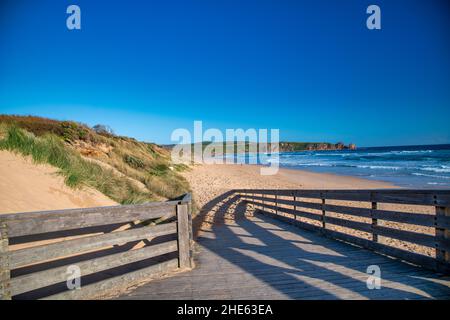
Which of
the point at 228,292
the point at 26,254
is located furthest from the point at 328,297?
the point at 26,254

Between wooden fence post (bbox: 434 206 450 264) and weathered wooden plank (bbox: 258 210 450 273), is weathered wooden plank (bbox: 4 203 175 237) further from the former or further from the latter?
wooden fence post (bbox: 434 206 450 264)

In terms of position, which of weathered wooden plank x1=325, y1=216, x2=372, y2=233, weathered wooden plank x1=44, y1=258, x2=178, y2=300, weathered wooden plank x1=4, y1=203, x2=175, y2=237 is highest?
weathered wooden plank x1=4, y1=203, x2=175, y2=237

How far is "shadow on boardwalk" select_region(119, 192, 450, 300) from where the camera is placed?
3564 mm

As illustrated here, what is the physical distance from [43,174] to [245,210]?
721 centimetres

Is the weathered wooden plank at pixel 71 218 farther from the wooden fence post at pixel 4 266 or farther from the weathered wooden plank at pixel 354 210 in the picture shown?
the weathered wooden plank at pixel 354 210

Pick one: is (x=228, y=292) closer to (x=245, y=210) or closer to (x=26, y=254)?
(x=26, y=254)

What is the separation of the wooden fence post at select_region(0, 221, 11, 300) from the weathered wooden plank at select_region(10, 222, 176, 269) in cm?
6

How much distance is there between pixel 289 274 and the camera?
4242mm

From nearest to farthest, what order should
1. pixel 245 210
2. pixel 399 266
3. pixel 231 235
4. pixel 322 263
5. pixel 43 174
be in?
pixel 399 266 → pixel 322 263 → pixel 43 174 → pixel 231 235 → pixel 245 210

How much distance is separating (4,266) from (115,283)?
1.28 meters

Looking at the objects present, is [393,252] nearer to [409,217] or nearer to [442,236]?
[409,217]

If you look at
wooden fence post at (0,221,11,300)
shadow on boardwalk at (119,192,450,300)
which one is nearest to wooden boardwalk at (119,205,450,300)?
shadow on boardwalk at (119,192,450,300)

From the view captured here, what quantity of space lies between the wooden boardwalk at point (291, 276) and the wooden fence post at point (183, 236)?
0.76 ft
